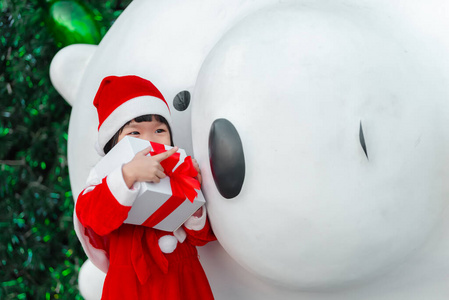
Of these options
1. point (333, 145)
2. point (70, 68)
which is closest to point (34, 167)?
point (70, 68)

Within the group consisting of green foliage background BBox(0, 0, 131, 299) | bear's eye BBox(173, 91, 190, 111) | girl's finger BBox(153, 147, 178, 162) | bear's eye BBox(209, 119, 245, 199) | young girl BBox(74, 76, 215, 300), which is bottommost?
green foliage background BBox(0, 0, 131, 299)

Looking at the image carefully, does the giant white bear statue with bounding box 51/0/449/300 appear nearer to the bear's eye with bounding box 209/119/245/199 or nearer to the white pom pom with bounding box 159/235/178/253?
the bear's eye with bounding box 209/119/245/199

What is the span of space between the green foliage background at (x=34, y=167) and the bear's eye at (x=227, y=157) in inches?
43.5

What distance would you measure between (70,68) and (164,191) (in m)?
0.68

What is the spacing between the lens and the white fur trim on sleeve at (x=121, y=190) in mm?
1129

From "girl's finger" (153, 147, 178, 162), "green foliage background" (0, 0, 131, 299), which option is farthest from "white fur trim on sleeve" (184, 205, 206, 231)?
"green foliage background" (0, 0, 131, 299)

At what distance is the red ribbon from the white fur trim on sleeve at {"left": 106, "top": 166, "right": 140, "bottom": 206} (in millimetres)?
62

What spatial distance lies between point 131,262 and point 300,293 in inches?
Answer: 11.8

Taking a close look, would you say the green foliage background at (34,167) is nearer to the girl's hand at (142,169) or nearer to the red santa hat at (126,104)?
the red santa hat at (126,104)

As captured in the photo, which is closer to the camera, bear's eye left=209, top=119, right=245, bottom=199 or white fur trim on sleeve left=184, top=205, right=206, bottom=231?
bear's eye left=209, top=119, right=245, bottom=199

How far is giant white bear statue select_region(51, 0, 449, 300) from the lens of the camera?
40.4 inches

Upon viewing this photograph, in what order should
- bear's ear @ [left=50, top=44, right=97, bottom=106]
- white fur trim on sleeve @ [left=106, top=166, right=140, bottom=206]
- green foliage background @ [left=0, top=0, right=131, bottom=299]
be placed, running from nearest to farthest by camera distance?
white fur trim on sleeve @ [left=106, top=166, right=140, bottom=206] < bear's ear @ [left=50, top=44, right=97, bottom=106] < green foliage background @ [left=0, top=0, right=131, bottom=299]

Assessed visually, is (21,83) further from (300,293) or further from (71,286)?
(300,293)

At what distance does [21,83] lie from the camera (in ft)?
7.07
